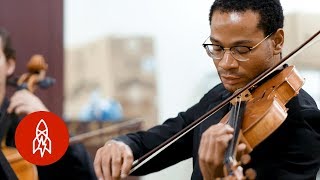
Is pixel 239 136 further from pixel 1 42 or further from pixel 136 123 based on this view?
pixel 136 123

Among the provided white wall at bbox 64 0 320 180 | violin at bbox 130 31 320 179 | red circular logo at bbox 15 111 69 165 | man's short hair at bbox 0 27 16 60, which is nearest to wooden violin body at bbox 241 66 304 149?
violin at bbox 130 31 320 179

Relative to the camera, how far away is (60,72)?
161cm

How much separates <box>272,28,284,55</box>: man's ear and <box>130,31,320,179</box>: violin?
0.02 m

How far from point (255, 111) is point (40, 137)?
0.93 ft

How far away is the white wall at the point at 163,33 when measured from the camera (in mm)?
1886

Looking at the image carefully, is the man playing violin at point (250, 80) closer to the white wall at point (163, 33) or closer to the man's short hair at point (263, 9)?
the man's short hair at point (263, 9)

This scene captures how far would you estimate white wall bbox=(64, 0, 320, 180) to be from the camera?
189 cm

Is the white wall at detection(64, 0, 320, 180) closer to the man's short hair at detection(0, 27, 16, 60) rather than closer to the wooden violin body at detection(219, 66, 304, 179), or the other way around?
the man's short hair at detection(0, 27, 16, 60)

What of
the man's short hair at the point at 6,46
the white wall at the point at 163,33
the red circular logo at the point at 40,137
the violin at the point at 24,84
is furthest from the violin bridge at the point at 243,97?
the white wall at the point at 163,33

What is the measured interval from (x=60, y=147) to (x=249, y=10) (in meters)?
0.34

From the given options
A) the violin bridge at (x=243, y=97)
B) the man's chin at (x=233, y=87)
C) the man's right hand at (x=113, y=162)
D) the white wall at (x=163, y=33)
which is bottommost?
the white wall at (x=163, y=33)

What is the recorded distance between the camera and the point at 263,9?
2.76ft

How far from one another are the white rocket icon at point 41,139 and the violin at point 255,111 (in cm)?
12

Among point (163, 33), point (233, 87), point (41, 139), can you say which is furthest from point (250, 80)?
point (163, 33)
